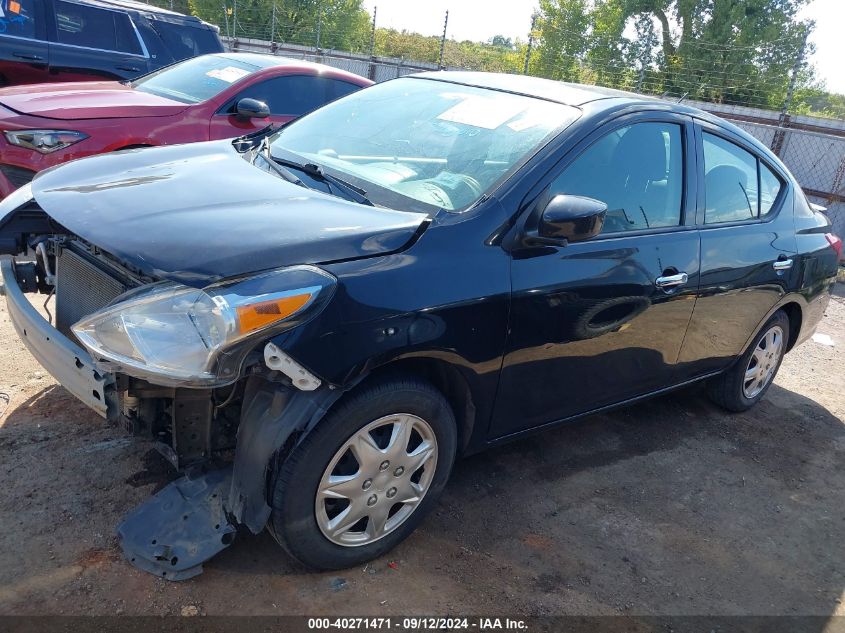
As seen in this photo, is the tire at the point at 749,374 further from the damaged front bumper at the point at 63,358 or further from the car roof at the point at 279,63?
the car roof at the point at 279,63

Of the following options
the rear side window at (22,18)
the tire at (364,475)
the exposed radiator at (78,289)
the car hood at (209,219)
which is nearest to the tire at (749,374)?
Result: the tire at (364,475)

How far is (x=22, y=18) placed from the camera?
7.91 m

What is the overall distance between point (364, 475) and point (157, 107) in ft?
14.5

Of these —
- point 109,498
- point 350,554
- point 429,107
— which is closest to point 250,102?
point 429,107

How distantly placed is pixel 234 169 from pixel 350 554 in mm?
1675

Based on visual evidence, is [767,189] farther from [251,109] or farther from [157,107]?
[157,107]

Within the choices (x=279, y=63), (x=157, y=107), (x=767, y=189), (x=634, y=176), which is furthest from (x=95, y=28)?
(x=767, y=189)

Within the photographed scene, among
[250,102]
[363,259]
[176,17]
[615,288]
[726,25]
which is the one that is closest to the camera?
[363,259]

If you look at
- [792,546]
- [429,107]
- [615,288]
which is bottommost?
[792,546]

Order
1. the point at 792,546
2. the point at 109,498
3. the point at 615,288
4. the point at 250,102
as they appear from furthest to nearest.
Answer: the point at 250,102 < the point at 792,546 < the point at 615,288 < the point at 109,498

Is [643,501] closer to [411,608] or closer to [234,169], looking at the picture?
[411,608]

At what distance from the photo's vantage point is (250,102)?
543cm

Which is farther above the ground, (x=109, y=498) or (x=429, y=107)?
(x=429, y=107)

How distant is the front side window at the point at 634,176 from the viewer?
3.08m
